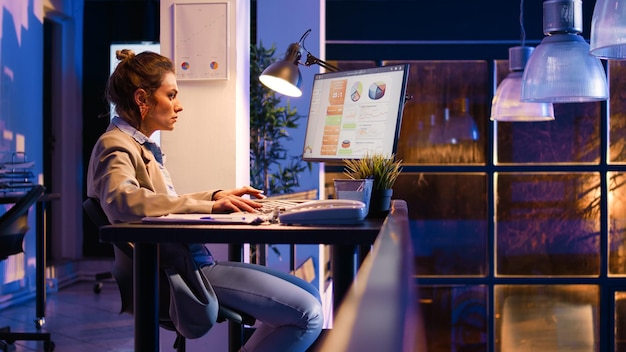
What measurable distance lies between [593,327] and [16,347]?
4.29 metres

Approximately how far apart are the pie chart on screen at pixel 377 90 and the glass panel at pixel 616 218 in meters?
3.89


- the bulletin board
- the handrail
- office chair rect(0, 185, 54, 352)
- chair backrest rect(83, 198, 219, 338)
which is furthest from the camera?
office chair rect(0, 185, 54, 352)

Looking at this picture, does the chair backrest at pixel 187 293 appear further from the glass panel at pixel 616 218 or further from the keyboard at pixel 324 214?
the glass panel at pixel 616 218

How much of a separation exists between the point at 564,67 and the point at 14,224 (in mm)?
2977

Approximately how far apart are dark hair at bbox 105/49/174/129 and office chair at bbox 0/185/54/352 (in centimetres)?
205

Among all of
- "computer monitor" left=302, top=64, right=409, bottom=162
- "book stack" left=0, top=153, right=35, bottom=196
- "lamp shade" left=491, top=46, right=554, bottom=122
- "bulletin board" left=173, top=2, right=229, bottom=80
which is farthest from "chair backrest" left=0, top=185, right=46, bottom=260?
"lamp shade" left=491, top=46, right=554, bottom=122

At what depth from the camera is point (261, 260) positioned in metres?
3.87

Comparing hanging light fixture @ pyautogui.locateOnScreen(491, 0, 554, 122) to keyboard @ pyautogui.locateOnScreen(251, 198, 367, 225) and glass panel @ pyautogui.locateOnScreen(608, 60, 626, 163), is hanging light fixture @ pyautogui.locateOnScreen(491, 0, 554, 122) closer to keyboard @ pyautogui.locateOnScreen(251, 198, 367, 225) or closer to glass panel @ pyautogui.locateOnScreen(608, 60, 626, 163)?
keyboard @ pyautogui.locateOnScreen(251, 198, 367, 225)

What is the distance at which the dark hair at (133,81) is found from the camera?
2344 millimetres

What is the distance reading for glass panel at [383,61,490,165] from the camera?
611cm

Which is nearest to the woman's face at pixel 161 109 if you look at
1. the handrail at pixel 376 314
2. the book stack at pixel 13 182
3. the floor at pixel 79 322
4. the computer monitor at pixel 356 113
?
the computer monitor at pixel 356 113

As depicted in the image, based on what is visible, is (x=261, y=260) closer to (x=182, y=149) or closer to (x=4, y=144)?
(x=182, y=149)

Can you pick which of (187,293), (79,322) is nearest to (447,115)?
(79,322)

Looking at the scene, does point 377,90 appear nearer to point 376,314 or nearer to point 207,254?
point 207,254
